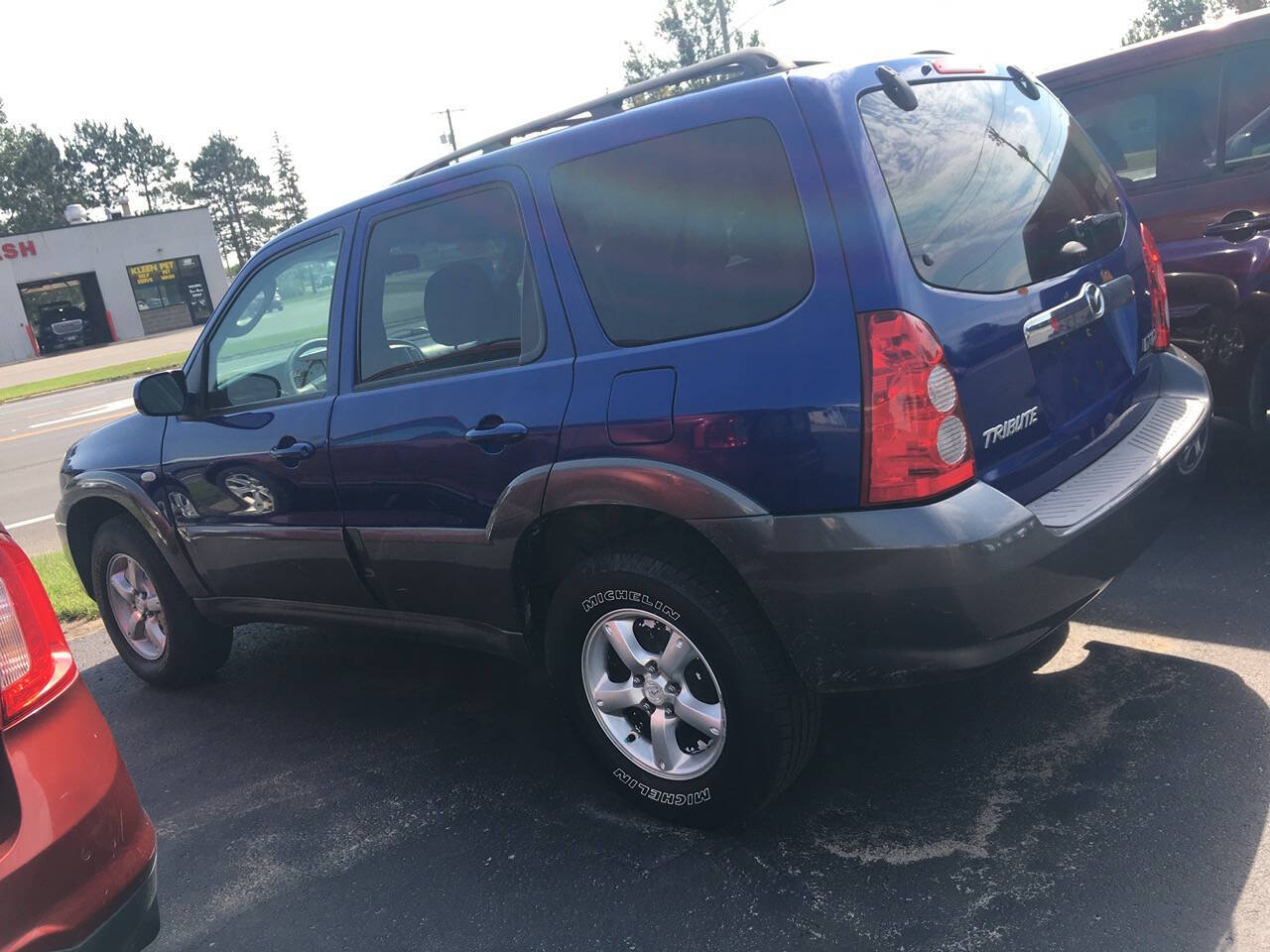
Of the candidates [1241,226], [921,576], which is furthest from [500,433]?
[1241,226]

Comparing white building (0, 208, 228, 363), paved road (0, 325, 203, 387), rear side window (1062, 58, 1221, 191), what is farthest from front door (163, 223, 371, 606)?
white building (0, 208, 228, 363)

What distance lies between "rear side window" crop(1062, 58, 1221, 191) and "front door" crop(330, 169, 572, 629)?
3.22m

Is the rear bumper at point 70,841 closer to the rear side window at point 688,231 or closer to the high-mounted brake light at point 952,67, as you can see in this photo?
the rear side window at point 688,231

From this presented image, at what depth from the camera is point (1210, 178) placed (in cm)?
467

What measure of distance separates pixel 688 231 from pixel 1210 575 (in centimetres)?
275

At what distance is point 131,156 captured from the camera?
106625mm

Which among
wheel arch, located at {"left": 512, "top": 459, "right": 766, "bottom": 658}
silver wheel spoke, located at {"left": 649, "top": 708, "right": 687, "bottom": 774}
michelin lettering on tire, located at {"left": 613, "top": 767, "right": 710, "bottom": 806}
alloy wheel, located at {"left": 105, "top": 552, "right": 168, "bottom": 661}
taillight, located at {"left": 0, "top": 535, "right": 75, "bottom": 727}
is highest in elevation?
taillight, located at {"left": 0, "top": 535, "right": 75, "bottom": 727}

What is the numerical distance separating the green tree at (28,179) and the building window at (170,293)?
48783 millimetres

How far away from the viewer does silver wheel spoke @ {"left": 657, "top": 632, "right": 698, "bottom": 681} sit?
2.87 meters

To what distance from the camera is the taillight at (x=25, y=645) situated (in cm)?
212

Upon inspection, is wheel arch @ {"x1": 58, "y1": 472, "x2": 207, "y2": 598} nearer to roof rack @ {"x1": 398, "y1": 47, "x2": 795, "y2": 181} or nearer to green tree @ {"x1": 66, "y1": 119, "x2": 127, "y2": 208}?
roof rack @ {"x1": 398, "y1": 47, "x2": 795, "y2": 181}

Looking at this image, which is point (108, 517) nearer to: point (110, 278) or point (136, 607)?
point (136, 607)

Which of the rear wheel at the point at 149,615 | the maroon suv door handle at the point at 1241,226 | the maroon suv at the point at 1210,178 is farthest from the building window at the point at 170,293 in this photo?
the maroon suv door handle at the point at 1241,226

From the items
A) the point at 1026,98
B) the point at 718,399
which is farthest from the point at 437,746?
the point at 1026,98
